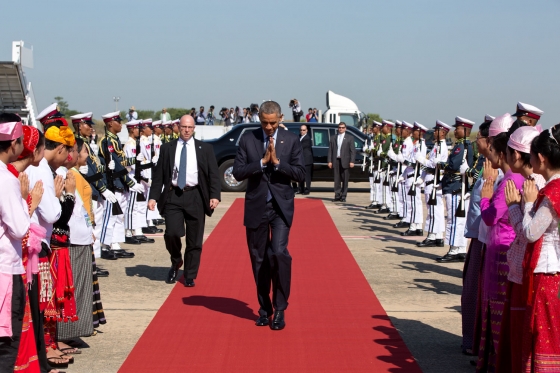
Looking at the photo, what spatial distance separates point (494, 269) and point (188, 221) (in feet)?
14.6

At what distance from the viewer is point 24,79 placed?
62.3 feet

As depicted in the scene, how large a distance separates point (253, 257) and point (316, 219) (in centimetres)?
902

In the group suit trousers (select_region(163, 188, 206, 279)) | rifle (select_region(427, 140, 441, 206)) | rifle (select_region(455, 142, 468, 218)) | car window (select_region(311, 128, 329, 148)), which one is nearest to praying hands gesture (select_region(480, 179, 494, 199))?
suit trousers (select_region(163, 188, 206, 279))

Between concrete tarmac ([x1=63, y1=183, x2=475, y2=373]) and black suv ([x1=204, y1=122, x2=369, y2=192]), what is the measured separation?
7836 mm

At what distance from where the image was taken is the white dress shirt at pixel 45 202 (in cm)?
517

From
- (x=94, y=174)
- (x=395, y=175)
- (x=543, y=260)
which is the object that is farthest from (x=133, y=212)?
(x=543, y=260)

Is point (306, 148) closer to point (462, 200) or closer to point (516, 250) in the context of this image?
point (462, 200)

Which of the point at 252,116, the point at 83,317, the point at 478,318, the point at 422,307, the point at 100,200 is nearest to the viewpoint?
the point at 478,318

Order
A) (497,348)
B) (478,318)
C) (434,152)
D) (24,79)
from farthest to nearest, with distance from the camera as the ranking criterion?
1. (24,79)
2. (434,152)
3. (478,318)
4. (497,348)

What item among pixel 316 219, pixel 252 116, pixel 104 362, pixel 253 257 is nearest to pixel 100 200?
pixel 253 257

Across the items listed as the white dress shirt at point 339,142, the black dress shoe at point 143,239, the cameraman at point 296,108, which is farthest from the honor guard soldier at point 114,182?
the cameraman at point 296,108

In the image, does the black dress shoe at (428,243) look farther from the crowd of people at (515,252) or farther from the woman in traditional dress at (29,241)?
the woman in traditional dress at (29,241)

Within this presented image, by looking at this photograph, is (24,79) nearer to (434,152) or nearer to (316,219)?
(316,219)

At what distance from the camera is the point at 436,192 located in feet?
40.5
